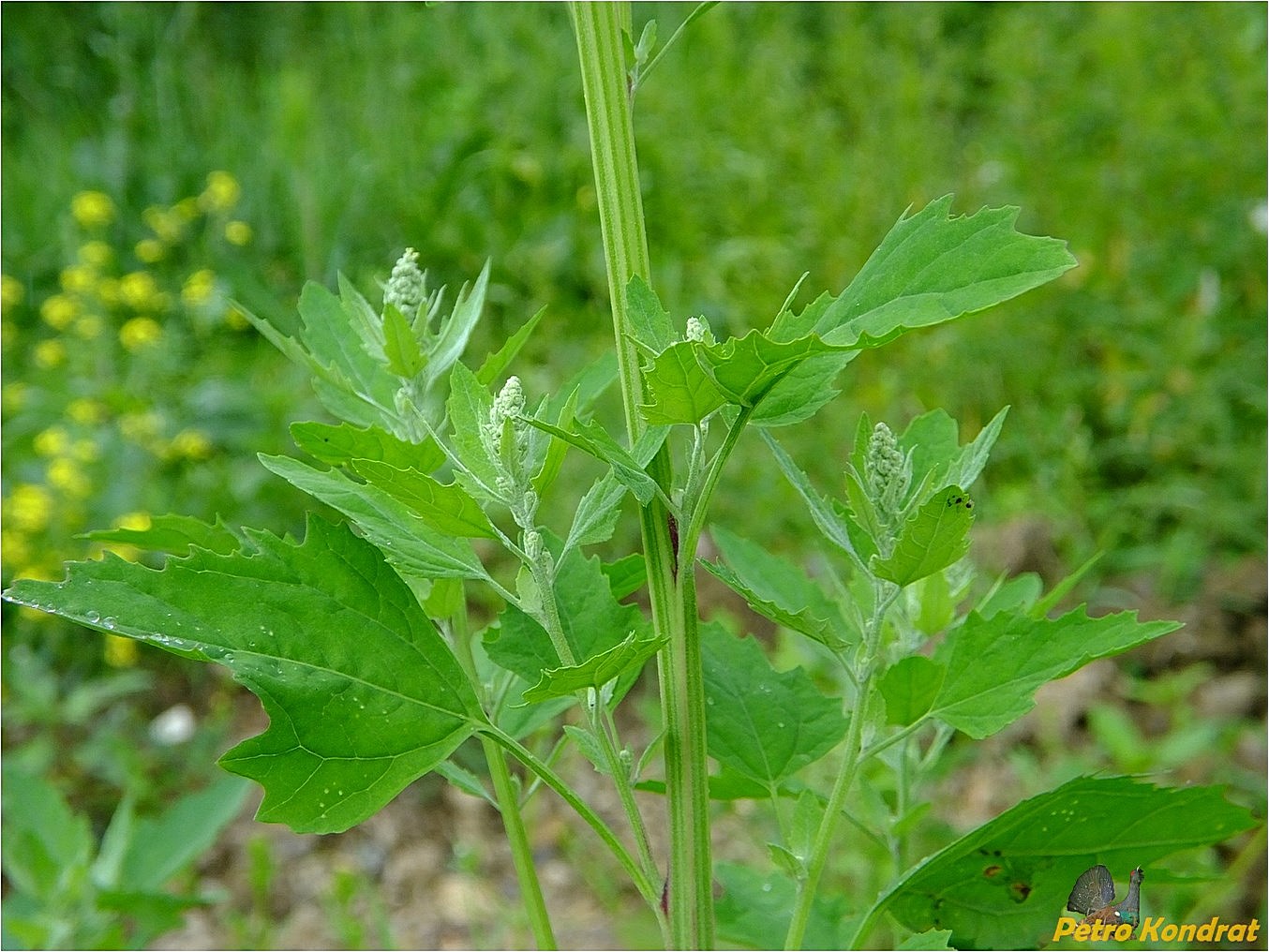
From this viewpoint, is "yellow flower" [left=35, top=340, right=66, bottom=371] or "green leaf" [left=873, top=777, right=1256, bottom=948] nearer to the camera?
"green leaf" [left=873, top=777, right=1256, bottom=948]

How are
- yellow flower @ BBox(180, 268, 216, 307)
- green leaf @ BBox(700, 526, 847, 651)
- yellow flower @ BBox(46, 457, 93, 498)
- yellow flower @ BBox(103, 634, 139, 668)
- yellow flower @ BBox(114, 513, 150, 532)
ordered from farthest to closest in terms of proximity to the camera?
yellow flower @ BBox(180, 268, 216, 307)
yellow flower @ BBox(46, 457, 93, 498)
yellow flower @ BBox(103, 634, 139, 668)
yellow flower @ BBox(114, 513, 150, 532)
green leaf @ BBox(700, 526, 847, 651)

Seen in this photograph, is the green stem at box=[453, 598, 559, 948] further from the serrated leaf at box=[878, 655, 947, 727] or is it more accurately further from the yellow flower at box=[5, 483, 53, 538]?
the yellow flower at box=[5, 483, 53, 538]

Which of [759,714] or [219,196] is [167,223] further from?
[759,714]

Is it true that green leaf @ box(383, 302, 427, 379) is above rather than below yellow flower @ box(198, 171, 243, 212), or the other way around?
below

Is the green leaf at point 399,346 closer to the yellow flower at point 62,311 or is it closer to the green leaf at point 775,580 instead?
the green leaf at point 775,580

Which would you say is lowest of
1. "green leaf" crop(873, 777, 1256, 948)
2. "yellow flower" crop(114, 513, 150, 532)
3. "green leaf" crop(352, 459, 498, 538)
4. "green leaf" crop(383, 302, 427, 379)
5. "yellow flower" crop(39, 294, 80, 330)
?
"green leaf" crop(873, 777, 1256, 948)

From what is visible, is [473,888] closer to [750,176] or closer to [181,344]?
[181,344]

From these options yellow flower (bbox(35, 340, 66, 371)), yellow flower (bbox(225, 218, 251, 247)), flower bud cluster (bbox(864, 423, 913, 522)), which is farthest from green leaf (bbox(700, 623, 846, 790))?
yellow flower (bbox(225, 218, 251, 247))

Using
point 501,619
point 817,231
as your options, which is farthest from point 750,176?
point 501,619

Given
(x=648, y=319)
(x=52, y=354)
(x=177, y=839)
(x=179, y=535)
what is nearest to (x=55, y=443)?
(x=52, y=354)
